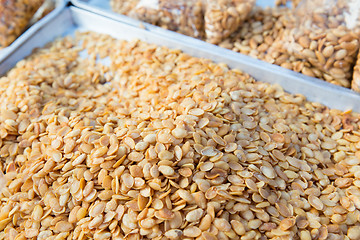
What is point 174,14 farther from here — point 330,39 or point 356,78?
point 356,78

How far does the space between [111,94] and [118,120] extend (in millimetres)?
291

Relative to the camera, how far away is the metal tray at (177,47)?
142 centimetres

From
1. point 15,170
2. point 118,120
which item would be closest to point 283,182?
point 118,120

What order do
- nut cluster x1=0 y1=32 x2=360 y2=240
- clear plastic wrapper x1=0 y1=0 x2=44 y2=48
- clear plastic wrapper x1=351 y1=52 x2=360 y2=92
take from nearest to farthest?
1. nut cluster x1=0 y1=32 x2=360 y2=240
2. clear plastic wrapper x1=351 y1=52 x2=360 y2=92
3. clear plastic wrapper x1=0 y1=0 x2=44 y2=48

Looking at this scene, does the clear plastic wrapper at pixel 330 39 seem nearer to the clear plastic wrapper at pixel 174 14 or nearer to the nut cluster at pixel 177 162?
the nut cluster at pixel 177 162

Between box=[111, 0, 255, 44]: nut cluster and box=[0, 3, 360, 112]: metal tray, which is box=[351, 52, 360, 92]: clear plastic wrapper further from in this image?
box=[111, 0, 255, 44]: nut cluster

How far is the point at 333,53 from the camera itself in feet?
4.61

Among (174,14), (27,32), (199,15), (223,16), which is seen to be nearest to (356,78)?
→ (223,16)

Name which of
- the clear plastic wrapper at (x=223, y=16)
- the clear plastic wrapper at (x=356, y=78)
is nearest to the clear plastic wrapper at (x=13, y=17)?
the clear plastic wrapper at (x=223, y=16)

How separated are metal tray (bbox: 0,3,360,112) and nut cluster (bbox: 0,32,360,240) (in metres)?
0.05

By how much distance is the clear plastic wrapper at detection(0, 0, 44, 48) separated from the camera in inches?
64.0

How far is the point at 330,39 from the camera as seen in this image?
4.61ft

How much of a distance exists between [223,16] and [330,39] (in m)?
0.54

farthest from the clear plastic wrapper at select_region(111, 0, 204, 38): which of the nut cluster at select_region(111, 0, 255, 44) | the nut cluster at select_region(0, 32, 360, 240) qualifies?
the nut cluster at select_region(0, 32, 360, 240)
